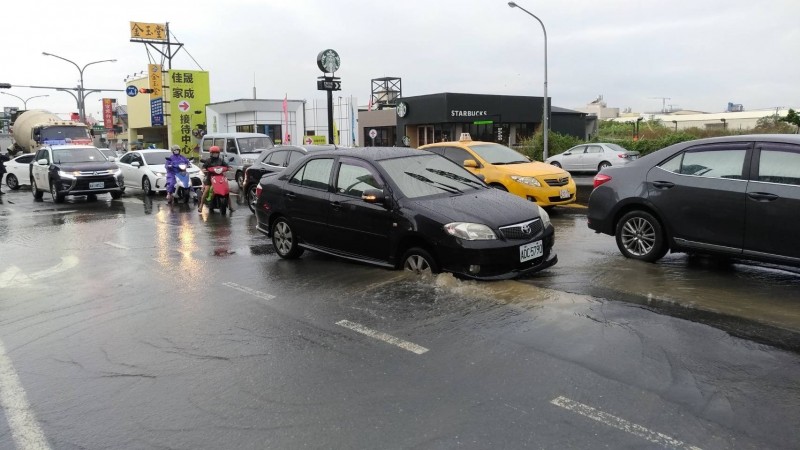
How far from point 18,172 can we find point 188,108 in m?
18.8

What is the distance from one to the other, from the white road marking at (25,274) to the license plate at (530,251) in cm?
621

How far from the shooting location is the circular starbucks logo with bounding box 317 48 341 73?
19.9 meters

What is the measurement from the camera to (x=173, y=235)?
A: 38.8ft

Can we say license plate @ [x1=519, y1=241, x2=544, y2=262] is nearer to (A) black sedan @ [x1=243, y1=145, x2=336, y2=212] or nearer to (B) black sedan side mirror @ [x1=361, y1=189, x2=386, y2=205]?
(B) black sedan side mirror @ [x1=361, y1=189, x2=386, y2=205]

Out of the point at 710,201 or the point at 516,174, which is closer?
the point at 710,201

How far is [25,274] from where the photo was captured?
8477mm

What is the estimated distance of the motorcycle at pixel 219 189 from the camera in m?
14.9

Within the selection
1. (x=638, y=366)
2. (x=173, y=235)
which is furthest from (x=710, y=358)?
(x=173, y=235)

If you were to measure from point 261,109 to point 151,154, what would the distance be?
91.5 feet

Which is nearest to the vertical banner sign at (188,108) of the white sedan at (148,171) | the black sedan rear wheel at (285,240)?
the white sedan at (148,171)

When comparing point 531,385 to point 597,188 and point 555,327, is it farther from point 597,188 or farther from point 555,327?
point 597,188

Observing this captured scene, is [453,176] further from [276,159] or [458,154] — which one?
[276,159]

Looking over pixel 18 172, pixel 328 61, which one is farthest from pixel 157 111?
pixel 328 61

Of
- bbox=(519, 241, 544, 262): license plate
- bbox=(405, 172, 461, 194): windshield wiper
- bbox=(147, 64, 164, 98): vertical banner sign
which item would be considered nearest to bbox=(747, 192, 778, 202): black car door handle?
bbox=(519, 241, 544, 262): license plate
